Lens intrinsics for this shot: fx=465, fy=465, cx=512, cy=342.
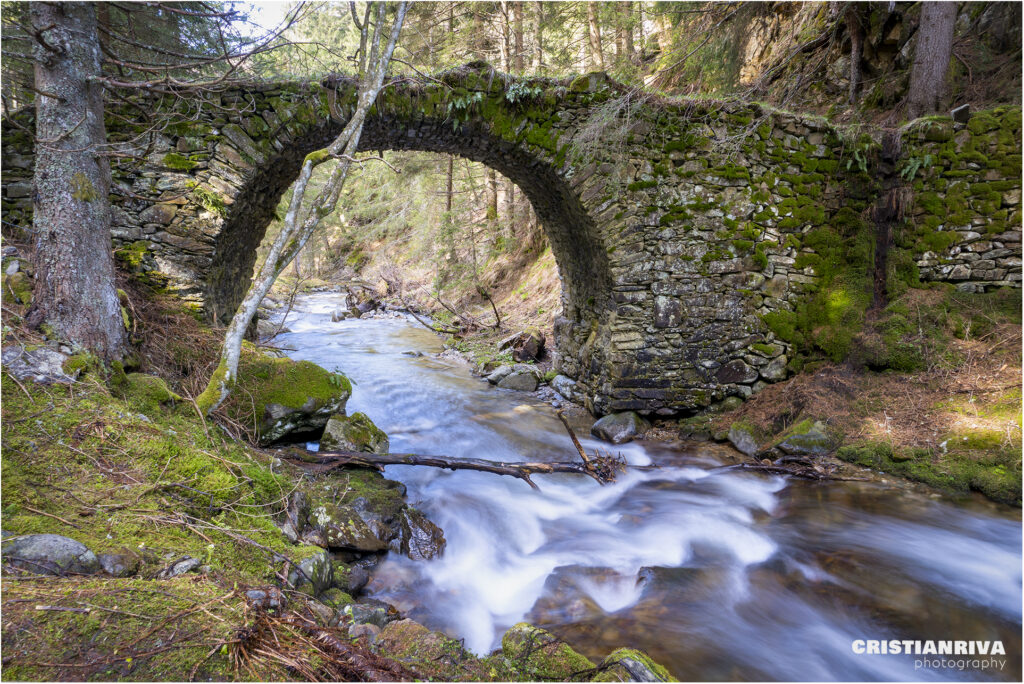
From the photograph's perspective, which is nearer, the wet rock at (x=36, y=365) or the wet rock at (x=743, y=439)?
the wet rock at (x=36, y=365)

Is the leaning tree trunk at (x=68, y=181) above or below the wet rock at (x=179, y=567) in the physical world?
above

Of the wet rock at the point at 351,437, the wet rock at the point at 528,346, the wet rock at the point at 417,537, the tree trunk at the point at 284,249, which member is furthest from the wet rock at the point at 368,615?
the wet rock at the point at 528,346

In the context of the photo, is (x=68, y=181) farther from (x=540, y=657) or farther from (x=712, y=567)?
(x=712, y=567)

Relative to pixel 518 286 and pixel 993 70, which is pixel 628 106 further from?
pixel 518 286

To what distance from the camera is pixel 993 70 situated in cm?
628

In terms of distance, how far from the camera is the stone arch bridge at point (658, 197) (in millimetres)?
5625

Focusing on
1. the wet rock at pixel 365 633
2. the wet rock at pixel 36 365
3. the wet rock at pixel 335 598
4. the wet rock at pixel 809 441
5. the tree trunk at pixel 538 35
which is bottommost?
the wet rock at pixel 809 441

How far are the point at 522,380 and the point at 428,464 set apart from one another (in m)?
4.09

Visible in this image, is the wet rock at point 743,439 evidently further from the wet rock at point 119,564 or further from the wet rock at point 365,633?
the wet rock at point 119,564

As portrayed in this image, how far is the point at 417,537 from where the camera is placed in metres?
3.87

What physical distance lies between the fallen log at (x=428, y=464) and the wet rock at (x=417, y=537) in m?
0.46

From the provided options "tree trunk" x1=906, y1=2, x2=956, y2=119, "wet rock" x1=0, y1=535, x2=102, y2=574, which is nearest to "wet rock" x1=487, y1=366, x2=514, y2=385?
"wet rock" x1=0, y1=535, x2=102, y2=574

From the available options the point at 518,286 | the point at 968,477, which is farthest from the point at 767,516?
the point at 518,286

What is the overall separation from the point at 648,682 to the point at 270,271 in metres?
3.61
